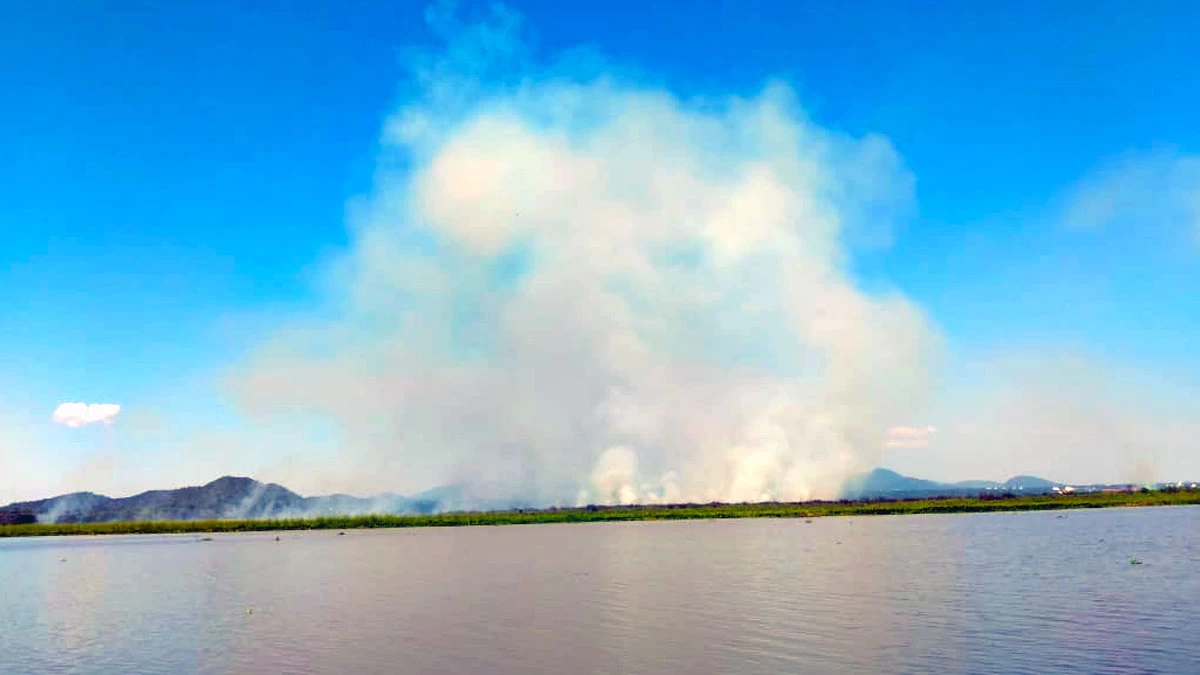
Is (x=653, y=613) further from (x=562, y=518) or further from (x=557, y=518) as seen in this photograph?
(x=557, y=518)

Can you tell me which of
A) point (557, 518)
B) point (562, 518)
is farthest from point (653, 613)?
point (557, 518)

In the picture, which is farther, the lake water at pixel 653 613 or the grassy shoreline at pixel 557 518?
the grassy shoreline at pixel 557 518

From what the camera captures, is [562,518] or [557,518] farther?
[557,518]

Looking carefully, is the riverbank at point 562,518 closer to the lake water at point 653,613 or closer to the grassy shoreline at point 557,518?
the grassy shoreline at point 557,518

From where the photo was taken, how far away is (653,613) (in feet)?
111

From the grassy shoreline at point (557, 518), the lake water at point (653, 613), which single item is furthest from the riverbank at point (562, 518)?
the lake water at point (653, 613)

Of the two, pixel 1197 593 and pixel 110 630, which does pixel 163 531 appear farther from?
pixel 1197 593

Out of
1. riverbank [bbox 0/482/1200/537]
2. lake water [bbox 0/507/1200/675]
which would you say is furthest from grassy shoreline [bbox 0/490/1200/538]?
lake water [bbox 0/507/1200/675]

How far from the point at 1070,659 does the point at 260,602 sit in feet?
117

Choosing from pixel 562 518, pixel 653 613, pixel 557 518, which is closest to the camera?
pixel 653 613

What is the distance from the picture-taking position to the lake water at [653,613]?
24750 mm

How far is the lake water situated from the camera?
2475 centimetres

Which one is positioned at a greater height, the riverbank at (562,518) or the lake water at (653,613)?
the riverbank at (562,518)

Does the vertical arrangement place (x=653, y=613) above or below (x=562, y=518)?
below
